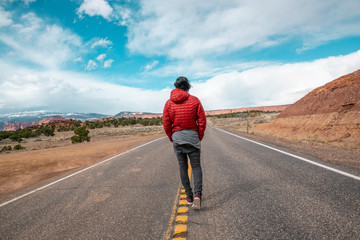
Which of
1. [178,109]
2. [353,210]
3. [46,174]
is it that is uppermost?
[178,109]

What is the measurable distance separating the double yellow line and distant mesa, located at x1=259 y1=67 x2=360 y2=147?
34.4 feet

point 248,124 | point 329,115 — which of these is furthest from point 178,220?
point 248,124

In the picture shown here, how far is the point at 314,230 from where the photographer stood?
236 centimetres

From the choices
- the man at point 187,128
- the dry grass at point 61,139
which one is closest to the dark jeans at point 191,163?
the man at point 187,128

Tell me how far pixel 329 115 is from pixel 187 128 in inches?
620

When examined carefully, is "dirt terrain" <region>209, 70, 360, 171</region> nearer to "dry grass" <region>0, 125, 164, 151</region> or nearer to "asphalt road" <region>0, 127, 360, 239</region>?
"asphalt road" <region>0, 127, 360, 239</region>

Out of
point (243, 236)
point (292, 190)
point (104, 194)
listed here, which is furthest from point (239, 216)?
point (104, 194)

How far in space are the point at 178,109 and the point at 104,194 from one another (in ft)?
8.57

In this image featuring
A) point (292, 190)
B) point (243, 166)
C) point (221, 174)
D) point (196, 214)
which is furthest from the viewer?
point (243, 166)

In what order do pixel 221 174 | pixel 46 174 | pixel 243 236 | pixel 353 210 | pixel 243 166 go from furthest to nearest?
pixel 46 174 → pixel 243 166 → pixel 221 174 → pixel 353 210 → pixel 243 236

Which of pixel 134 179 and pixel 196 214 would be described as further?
pixel 134 179

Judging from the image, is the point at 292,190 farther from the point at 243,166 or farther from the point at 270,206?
the point at 243,166

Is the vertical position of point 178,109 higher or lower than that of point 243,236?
higher

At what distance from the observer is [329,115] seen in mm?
14203
